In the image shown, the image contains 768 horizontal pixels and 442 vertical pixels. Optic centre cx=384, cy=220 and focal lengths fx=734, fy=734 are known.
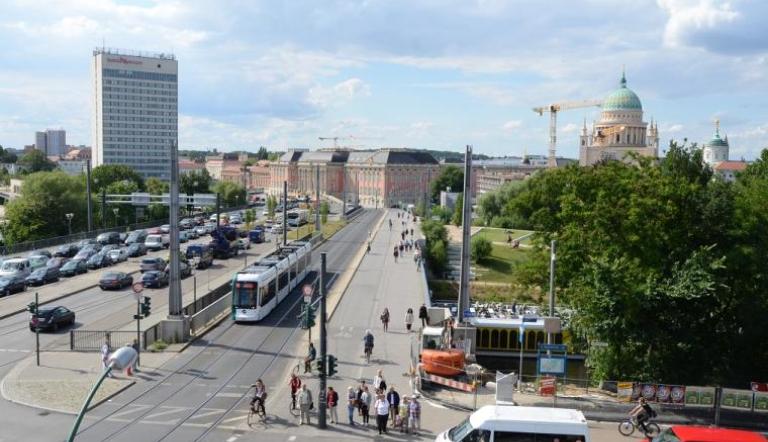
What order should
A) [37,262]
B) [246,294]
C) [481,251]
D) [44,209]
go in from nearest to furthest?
1. [246,294]
2. [37,262]
3. [44,209]
4. [481,251]

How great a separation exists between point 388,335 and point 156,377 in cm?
1224

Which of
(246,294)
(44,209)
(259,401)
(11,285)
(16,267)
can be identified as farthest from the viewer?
(44,209)

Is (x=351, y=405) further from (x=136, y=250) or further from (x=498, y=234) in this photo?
(x=498, y=234)

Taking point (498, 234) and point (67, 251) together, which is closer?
point (67, 251)

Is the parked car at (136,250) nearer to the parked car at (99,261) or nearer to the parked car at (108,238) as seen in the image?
the parked car at (99,261)

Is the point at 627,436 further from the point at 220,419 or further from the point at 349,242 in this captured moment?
the point at 349,242

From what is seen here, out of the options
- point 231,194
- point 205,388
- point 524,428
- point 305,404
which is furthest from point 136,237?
point 231,194

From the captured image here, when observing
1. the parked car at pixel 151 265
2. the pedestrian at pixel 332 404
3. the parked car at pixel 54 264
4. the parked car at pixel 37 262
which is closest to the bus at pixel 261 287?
the parked car at pixel 151 265

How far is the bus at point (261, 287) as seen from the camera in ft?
120

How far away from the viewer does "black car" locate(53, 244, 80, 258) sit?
60812 millimetres

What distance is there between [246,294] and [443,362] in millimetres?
12920

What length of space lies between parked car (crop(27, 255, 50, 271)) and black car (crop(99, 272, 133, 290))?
7.43 meters

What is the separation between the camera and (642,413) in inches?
878

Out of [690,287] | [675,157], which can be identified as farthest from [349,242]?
[690,287]
